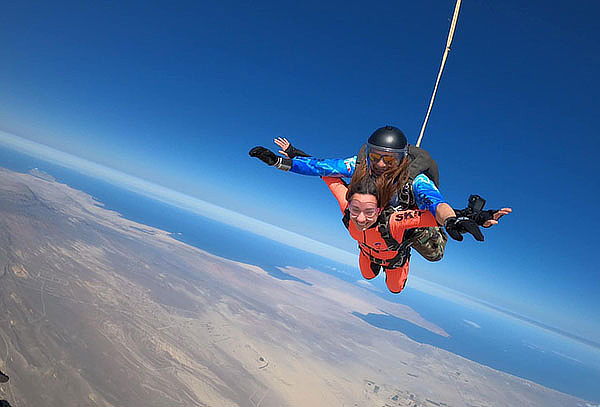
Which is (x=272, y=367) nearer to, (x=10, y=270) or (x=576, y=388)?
(x=10, y=270)

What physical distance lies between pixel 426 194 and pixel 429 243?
0.88 meters

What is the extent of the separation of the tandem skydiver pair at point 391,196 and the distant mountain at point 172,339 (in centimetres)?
4399

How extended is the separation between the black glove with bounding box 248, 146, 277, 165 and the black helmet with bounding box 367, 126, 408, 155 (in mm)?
921

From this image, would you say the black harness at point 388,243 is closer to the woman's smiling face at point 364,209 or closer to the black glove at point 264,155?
the woman's smiling face at point 364,209

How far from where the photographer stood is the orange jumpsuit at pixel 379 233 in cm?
238

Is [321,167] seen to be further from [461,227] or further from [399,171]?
[461,227]

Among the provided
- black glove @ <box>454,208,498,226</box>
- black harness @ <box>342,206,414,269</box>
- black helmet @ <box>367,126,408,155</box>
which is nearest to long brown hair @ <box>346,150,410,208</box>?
black helmet @ <box>367,126,408,155</box>

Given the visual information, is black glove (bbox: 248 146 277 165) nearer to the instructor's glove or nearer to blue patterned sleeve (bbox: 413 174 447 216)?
the instructor's glove

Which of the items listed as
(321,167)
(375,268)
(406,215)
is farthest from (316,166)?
(375,268)

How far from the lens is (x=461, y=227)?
1.77 metres

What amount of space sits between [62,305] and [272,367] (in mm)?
37699

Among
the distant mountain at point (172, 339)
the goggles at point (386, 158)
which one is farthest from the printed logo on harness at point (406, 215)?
the distant mountain at point (172, 339)

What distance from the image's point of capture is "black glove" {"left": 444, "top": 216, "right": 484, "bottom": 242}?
1.66 metres

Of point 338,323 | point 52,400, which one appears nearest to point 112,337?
point 52,400
